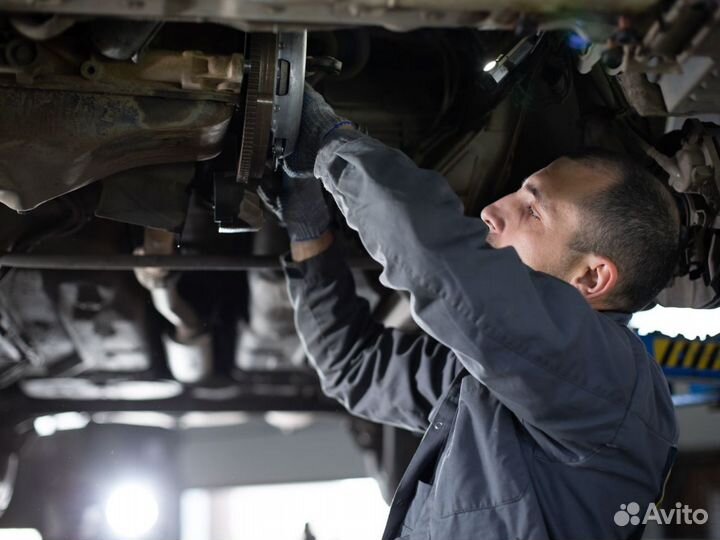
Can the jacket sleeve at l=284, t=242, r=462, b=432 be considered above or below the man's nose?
below

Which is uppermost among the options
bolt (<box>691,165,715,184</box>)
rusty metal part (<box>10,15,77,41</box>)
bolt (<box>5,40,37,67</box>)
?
bolt (<box>5,40,37,67</box>)

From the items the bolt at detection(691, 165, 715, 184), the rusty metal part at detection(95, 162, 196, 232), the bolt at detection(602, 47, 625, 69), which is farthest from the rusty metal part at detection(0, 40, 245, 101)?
the bolt at detection(691, 165, 715, 184)

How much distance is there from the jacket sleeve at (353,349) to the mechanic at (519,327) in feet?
0.05

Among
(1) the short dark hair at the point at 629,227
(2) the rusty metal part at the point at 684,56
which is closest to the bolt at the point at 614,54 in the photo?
(2) the rusty metal part at the point at 684,56

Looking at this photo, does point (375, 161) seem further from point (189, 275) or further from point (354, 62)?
point (189, 275)

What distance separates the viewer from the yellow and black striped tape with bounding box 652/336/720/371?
8.80 feet

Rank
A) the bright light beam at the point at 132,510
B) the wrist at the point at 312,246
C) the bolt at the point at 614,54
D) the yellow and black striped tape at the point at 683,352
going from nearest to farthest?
the bolt at the point at 614,54 → the wrist at the point at 312,246 → the yellow and black striped tape at the point at 683,352 → the bright light beam at the point at 132,510

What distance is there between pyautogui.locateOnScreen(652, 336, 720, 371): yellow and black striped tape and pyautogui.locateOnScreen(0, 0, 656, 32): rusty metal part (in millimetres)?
1779

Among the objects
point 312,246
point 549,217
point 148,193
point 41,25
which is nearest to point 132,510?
point 312,246

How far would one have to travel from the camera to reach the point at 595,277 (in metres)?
1.64

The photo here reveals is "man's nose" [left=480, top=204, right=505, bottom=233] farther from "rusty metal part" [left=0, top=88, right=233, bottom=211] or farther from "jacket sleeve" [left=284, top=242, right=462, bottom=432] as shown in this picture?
"rusty metal part" [left=0, top=88, right=233, bottom=211]

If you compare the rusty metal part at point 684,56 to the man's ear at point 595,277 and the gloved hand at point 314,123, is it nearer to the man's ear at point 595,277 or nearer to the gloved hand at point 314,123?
the man's ear at point 595,277

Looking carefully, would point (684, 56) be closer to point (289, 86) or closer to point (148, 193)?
point (289, 86)

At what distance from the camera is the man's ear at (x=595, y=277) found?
1625 mm
